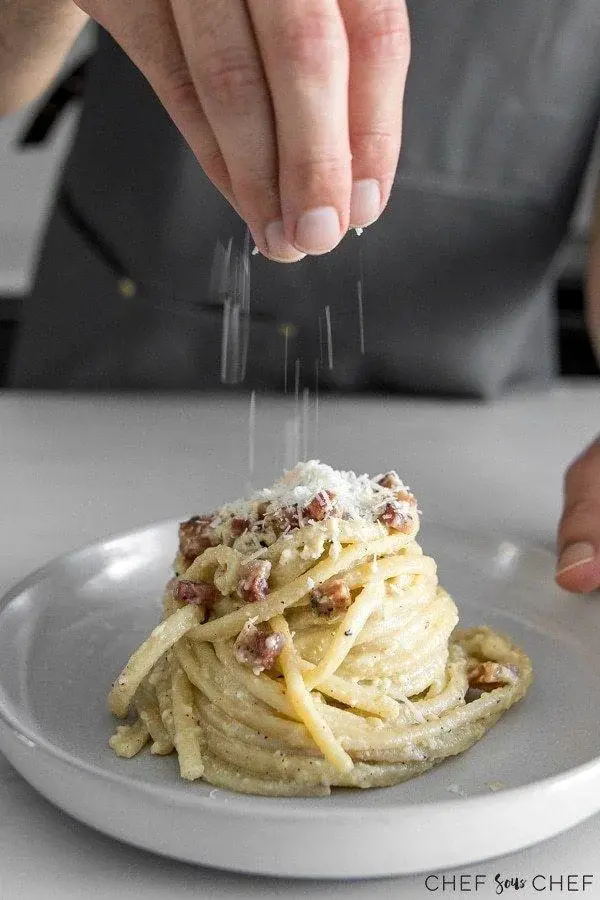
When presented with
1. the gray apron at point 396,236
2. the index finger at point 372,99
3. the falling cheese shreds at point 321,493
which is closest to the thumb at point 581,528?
the falling cheese shreds at point 321,493

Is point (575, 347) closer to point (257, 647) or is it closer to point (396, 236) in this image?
point (396, 236)

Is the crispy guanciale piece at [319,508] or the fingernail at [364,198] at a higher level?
the fingernail at [364,198]

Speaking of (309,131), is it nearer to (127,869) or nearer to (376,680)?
(376,680)

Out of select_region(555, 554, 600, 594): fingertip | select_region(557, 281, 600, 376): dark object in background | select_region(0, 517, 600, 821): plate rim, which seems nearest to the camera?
select_region(0, 517, 600, 821): plate rim

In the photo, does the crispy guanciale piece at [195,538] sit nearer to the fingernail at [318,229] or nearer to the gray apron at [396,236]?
the fingernail at [318,229]

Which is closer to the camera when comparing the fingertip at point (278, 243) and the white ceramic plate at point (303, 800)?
the white ceramic plate at point (303, 800)

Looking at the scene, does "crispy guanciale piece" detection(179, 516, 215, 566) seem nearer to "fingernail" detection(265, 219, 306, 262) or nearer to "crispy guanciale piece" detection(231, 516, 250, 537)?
"crispy guanciale piece" detection(231, 516, 250, 537)

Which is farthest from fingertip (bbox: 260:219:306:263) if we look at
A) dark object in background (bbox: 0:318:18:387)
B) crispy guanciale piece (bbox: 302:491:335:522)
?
dark object in background (bbox: 0:318:18:387)
